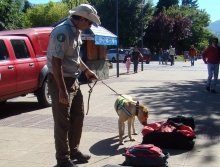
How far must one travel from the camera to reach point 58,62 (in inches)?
150

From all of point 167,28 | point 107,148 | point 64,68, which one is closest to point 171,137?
point 107,148

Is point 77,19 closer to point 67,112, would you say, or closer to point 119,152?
point 67,112

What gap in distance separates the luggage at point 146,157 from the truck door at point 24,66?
4.33 meters

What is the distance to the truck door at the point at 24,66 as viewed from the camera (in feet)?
25.4

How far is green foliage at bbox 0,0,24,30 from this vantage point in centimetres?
1977

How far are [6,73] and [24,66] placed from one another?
650 millimetres

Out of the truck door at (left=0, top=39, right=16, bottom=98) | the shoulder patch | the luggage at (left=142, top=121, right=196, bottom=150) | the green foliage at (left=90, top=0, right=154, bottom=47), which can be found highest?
the green foliage at (left=90, top=0, right=154, bottom=47)

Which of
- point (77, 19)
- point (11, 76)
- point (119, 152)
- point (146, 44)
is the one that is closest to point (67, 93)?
point (77, 19)

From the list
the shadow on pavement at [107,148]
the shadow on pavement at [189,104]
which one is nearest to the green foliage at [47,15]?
the shadow on pavement at [189,104]

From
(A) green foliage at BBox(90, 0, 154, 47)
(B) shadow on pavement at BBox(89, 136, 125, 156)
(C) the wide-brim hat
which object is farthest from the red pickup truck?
(A) green foliage at BBox(90, 0, 154, 47)

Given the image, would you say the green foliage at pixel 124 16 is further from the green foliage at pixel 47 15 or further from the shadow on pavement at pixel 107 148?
the shadow on pavement at pixel 107 148

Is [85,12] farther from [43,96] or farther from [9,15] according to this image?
[9,15]

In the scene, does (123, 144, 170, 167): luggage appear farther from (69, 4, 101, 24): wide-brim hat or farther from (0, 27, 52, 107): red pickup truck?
(0, 27, 52, 107): red pickup truck

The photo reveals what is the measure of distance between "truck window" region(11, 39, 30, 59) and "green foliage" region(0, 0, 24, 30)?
40.2 feet
